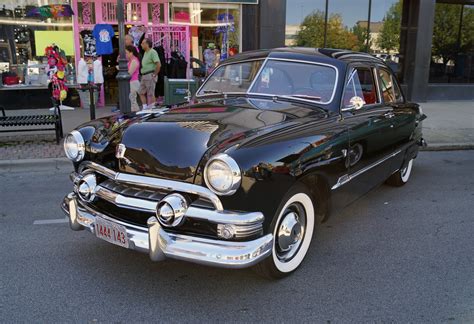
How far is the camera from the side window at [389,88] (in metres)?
5.05

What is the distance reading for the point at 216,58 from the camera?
13.2 meters

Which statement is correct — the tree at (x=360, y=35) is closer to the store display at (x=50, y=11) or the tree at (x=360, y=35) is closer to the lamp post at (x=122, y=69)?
the store display at (x=50, y=11)

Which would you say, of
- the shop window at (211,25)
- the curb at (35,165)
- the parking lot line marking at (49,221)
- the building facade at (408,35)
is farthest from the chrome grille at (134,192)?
the building facade at (408,35)

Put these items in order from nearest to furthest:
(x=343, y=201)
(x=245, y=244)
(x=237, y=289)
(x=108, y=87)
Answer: (x=245, y=244) < (x=237, y=289) < (x=343, y=201) < (x=108, y=87)

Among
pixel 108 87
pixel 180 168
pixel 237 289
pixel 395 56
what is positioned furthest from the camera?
pixel 395 56

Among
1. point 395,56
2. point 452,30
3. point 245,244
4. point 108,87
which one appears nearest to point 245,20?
point 108,87

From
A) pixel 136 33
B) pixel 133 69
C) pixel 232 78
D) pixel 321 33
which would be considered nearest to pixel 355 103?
pixel 232 78

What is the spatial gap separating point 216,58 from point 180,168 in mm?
10587

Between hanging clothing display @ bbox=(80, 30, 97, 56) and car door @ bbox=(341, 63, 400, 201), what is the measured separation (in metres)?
9.42

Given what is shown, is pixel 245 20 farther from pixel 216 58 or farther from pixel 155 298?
pixel 155 298

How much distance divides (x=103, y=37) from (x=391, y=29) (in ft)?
29.6

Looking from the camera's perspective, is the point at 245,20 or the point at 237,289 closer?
the point at 237,289

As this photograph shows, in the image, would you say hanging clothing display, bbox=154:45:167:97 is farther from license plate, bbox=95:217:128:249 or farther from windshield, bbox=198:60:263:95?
license plate, bbox=95:217:128:249

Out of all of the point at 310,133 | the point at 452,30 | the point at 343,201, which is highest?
the point at 452,30
